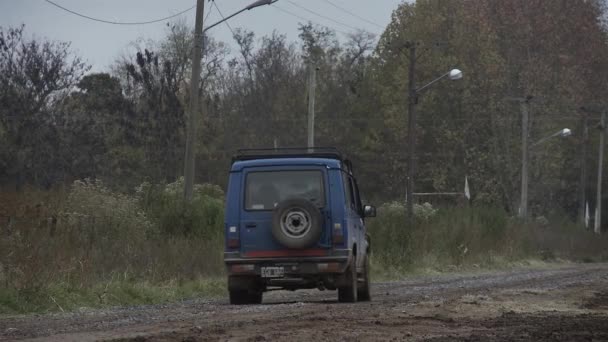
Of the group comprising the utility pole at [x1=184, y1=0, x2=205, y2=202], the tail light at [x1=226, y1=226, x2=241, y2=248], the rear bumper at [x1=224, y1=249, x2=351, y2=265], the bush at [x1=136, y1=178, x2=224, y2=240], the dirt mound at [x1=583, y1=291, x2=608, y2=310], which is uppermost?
the utility pole at [x1=184, y1=0, x2=205, y2=202]

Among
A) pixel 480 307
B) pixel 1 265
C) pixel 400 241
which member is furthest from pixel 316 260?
pixel 400 241

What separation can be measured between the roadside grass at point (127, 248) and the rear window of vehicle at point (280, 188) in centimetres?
278

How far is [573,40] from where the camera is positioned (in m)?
64.1

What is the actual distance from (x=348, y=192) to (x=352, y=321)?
613cm

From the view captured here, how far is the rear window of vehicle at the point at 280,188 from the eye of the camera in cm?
1895

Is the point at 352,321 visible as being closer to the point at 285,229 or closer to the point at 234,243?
the point at 285,229

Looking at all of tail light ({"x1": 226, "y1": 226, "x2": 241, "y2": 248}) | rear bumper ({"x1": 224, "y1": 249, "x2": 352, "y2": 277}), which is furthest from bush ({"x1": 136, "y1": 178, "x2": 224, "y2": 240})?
rear bumper ({"x1": 224, "y1": 249, "x2": 352, "y2": 277})

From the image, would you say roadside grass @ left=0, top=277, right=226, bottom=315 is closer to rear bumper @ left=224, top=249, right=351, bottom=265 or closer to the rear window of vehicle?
rear bumper @ left=224, top=249, right=351, bottom=265

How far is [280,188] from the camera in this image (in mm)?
19000

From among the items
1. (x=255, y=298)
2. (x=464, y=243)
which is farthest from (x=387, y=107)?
(x=255, y=298)

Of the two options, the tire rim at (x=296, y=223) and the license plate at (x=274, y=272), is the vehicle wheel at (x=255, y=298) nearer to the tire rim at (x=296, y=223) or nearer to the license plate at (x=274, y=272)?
the license plate at (x=274, y=272)

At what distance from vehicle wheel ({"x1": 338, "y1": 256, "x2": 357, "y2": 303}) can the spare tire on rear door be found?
0.99 meters

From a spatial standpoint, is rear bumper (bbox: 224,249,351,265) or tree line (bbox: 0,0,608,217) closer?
rear bumper (bbox: 224,249,351,265)

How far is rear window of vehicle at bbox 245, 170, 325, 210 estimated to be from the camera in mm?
18953
